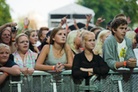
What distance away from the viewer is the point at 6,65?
7754 mm

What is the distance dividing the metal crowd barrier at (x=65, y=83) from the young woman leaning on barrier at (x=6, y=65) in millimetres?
81

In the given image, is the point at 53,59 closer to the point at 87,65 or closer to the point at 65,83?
the point at 87,65

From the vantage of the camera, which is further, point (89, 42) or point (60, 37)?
point (60, 37)

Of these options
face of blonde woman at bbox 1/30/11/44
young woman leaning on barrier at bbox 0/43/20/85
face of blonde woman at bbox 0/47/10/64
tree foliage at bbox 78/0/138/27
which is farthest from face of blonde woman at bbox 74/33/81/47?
tree foliage at bbox 78/0/138/27

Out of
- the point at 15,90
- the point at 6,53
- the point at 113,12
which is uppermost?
the point at 113,12

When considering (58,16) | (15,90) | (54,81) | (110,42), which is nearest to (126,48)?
(110,42)

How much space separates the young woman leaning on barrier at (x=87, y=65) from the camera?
7.53m

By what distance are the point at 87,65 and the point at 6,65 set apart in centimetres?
114

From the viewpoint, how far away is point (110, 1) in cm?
8475

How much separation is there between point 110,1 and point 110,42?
7720 centimetres

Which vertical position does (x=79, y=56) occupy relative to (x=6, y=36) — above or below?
below

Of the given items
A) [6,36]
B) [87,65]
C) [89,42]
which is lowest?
[87,65]

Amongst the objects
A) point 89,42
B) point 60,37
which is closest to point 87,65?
point 89,42

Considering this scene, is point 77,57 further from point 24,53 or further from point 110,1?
point 110,1
